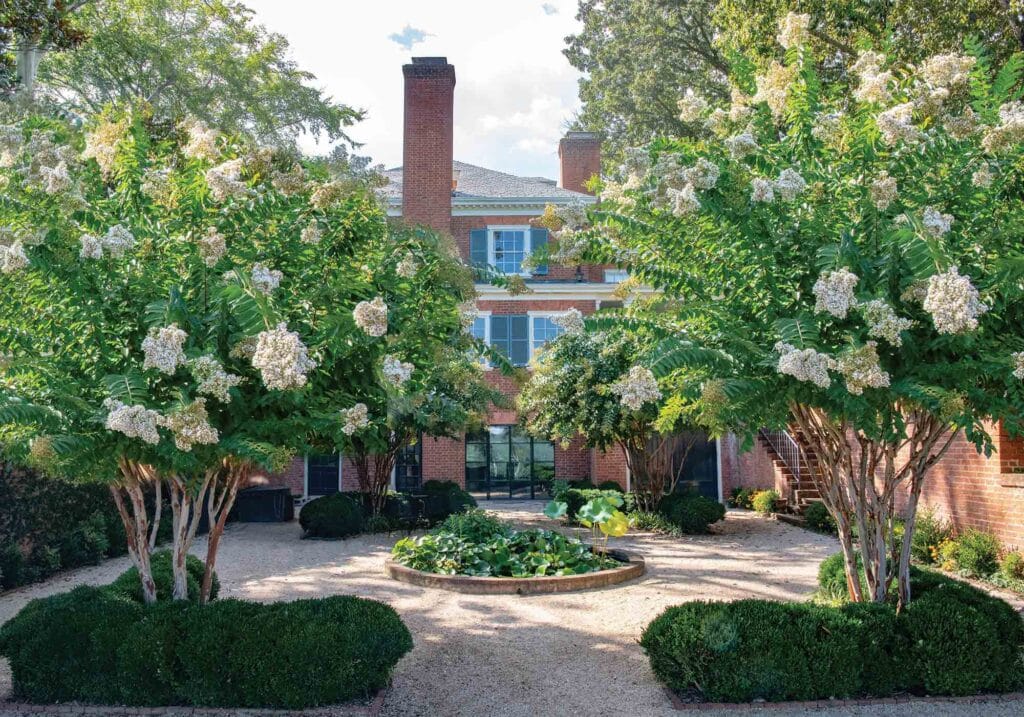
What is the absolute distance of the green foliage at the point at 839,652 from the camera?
5570mm

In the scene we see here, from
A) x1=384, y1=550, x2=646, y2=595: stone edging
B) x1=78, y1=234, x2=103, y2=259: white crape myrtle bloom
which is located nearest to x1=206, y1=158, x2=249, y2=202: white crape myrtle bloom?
x1=78, y1=234, x2=103, y2=259: white crape myrtle bloom

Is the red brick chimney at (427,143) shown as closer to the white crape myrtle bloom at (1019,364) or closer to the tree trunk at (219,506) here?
the tree trunk at (219,506)

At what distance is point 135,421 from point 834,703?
191 inches

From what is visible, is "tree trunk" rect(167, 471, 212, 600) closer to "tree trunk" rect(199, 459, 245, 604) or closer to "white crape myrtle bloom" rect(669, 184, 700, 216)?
"tree trunk" rect(199, 459, 245, 604)

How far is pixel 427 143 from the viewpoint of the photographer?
953 inches

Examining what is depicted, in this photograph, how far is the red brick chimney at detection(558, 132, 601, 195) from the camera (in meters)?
28.2

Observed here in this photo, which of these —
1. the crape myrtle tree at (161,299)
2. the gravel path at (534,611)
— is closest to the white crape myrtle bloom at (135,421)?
the crape myrtle tree at (161,299)

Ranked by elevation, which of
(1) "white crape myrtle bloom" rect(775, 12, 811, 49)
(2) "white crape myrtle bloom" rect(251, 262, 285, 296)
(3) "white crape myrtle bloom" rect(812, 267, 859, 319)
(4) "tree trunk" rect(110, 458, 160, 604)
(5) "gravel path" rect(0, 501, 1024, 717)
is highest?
(1) "white crape myrtle bloom" rect(775, 12, 811, 49)

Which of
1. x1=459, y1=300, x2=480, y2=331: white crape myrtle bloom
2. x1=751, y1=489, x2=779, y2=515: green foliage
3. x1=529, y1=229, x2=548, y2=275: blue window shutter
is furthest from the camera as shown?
x1=529, y1=229, x2=548, y2=275: blue window shutter

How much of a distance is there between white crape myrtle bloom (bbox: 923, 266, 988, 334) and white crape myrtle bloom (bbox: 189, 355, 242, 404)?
397 centimetres

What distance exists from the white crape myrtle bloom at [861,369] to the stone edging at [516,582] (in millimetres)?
6027

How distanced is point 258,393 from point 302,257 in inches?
42.0

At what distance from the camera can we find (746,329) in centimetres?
542

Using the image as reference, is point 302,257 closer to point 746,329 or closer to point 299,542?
point 746,329
